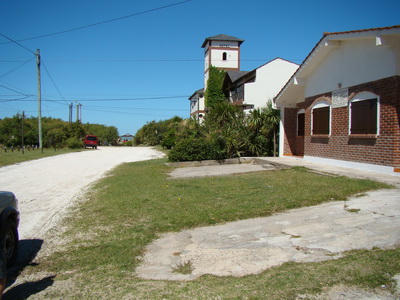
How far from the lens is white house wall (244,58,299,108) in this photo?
2694 cm

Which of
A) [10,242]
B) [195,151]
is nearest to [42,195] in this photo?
[10,242]

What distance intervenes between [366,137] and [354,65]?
2623 millimetres

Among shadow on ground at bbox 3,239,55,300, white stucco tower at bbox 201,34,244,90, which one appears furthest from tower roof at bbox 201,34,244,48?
shadow on ground at bbox 3,239,55,300

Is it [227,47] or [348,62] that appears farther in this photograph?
[227,47]

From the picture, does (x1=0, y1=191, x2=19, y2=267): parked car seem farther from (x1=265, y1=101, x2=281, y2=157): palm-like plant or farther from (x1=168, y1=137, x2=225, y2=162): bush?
(x1=265, y1=101, x2=281, y2=157): palm-like plant

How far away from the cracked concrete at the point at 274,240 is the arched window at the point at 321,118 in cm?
666

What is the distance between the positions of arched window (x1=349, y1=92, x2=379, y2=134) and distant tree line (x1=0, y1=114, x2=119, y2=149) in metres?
39.7

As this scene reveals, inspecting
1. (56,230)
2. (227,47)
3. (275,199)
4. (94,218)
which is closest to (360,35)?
(275,199)

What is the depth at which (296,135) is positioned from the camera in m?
17.3

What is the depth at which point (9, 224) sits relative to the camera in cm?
469

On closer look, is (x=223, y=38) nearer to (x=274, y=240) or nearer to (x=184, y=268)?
(x=274, y=240)

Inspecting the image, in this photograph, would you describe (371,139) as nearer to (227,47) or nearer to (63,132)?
(227,47)

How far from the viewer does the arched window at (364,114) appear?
412 inches

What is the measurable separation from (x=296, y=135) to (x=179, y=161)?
6.29 meters
